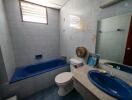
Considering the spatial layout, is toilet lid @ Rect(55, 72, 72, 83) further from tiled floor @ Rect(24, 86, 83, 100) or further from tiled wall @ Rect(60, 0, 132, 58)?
tiled wall @ Rect(60, 0, 132, 58)

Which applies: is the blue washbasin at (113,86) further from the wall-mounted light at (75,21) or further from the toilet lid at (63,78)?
the wall-mounted light at (75,21)

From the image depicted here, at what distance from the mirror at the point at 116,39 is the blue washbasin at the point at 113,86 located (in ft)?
0.97

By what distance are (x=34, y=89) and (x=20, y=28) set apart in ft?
5.64

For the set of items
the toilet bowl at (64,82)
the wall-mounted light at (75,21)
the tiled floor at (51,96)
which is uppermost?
the wall-mounted light at (75,21)

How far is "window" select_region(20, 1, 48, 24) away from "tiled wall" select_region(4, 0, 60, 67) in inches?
4.9

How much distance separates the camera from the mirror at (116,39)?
3.17 feet

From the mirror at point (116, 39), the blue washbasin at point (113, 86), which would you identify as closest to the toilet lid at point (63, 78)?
the blue washbasin at point (113, 86)

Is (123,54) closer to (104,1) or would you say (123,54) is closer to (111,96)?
(111,96)

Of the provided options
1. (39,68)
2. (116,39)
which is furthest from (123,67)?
(39,68)

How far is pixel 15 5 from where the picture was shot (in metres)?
1.94

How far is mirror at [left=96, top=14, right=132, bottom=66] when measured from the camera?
967 mm

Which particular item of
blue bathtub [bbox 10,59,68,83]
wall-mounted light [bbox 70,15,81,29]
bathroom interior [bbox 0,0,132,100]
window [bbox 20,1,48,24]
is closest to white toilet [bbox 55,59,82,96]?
bathroom interior [bbox 0,0,132,100]

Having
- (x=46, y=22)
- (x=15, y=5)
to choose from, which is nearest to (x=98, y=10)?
(x=46, y=22)

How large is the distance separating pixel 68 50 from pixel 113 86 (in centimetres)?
160
